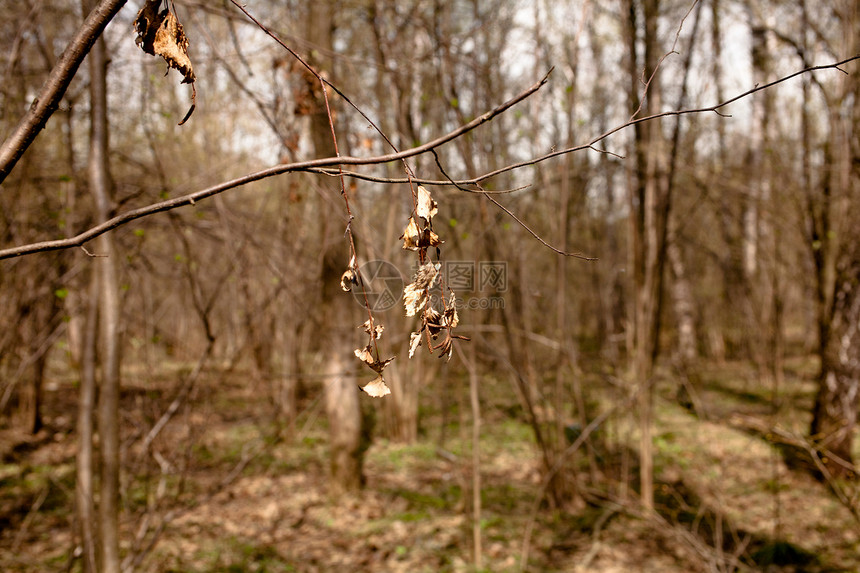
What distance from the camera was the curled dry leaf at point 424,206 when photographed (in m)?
0.93

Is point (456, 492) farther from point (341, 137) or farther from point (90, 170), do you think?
point (90, 170)

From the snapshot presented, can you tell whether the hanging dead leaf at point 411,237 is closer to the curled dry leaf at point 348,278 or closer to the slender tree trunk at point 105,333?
the curled dry leaf at point 348,278

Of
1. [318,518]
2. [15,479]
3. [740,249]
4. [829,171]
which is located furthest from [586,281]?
[15,479]

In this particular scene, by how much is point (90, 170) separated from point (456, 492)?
385 centimetres

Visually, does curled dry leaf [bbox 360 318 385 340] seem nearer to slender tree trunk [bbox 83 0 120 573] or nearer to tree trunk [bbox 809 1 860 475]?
slender tree trunk [bbox 83 0 120 573]

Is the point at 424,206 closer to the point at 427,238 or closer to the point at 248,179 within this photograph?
the point at 427,238

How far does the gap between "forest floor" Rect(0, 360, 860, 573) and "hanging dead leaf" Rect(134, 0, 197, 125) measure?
87.4 inches

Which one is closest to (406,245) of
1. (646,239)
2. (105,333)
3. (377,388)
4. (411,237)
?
(411,237)

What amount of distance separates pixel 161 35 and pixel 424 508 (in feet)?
14.3

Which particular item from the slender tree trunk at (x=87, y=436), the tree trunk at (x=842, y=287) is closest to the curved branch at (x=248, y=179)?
the slender tree trunk at (x=87, y=436)

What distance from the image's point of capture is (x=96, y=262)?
229cm

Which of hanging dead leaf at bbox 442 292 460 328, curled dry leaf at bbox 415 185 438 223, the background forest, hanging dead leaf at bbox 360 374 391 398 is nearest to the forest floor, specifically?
the background forest

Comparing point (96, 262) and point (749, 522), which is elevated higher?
point (96, 262)

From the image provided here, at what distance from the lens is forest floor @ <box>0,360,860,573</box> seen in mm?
3438
